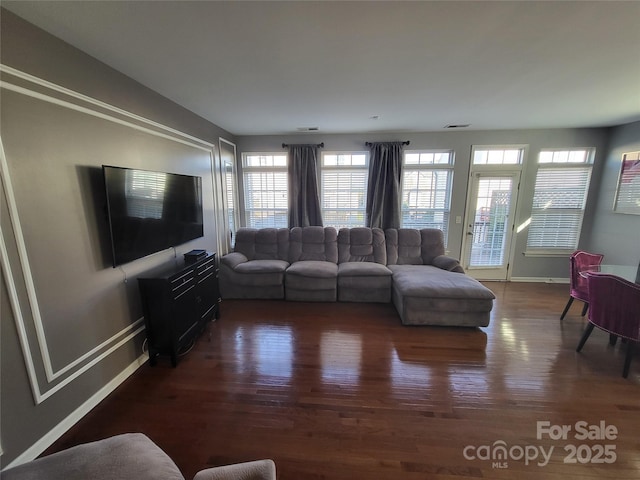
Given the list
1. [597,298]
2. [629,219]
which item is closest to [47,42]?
[597,298]

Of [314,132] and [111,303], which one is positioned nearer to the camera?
[111,303]

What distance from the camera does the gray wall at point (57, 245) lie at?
133 cm

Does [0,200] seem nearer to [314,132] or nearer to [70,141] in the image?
[70,141]

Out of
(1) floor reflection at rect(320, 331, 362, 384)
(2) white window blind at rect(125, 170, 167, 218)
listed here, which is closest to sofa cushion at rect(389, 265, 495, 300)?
(1) floor reflection at rect(320, 331, 362, 384)

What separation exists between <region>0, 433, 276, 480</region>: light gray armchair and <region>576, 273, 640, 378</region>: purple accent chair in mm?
2945

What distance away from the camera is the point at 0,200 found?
1274mm

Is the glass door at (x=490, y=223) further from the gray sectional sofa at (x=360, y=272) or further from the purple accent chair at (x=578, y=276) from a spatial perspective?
the purple accent chair at (x=578, y=276)

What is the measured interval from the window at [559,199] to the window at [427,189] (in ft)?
4.75

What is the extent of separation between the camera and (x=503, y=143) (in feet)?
13.5

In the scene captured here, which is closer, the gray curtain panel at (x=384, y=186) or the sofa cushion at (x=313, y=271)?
the sofa cushion at (x=313, y=271)

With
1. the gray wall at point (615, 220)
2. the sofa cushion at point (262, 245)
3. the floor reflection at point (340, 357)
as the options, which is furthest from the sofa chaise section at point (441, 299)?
the gray wall at point (615, 220)

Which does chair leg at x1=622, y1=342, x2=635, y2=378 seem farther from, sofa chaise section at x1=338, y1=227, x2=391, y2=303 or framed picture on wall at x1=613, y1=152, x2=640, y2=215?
framed picture on wall at x1=613, y1=152, x2=640, y2=215

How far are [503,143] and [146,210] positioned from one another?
5.19 meters

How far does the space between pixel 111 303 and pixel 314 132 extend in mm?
3706
